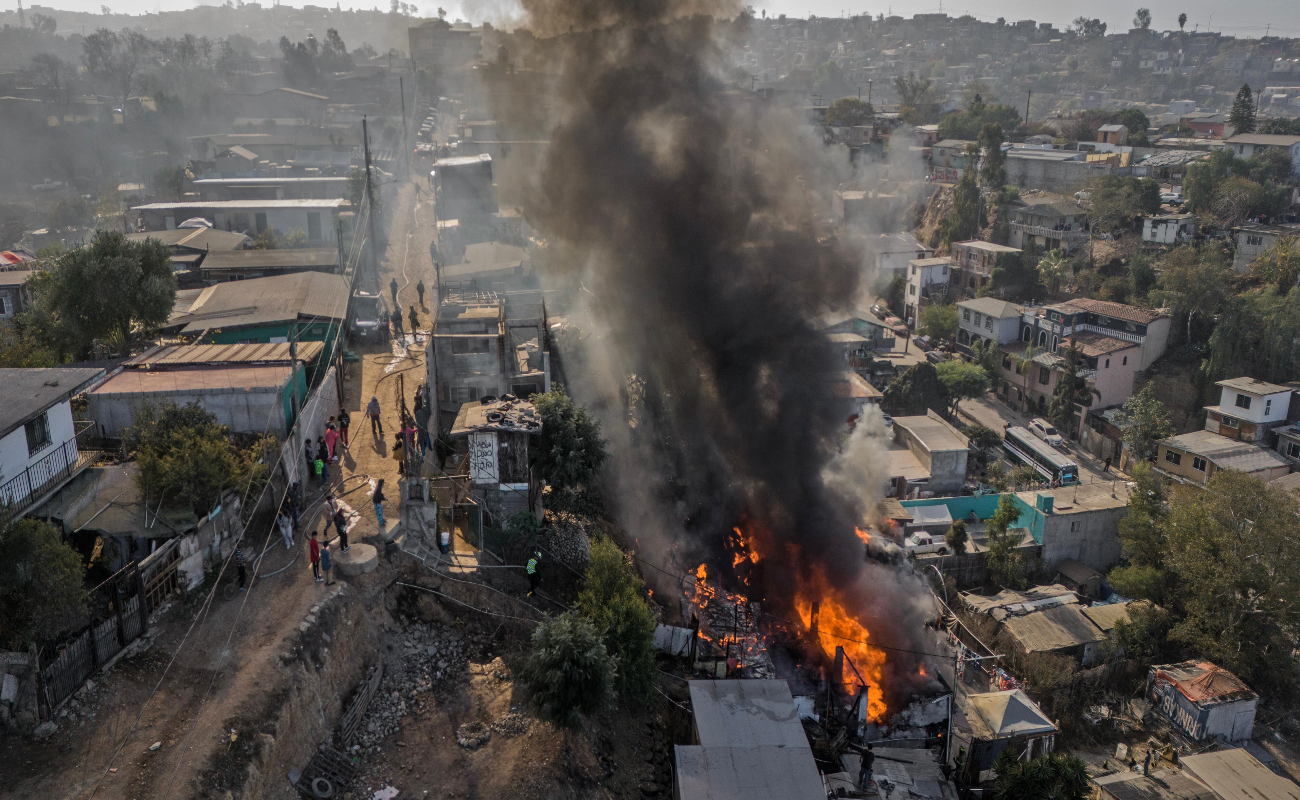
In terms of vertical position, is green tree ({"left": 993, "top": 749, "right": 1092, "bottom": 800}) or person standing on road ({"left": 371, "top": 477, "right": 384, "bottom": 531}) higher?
person standing on road ({"left": 371, "top": 477, "right": 384, "bottom": 531})

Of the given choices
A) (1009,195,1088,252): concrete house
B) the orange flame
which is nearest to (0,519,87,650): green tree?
the orange flame

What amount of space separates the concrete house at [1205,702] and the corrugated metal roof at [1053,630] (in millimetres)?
1940

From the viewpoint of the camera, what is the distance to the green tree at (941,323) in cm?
4828

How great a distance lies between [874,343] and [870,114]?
3390 centimetres

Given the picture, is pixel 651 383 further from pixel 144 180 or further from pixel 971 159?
pixel 144 180

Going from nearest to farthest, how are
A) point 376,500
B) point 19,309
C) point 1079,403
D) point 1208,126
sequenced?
point 376,500 < point 19,309 < point 1079,403 < point 1208,126

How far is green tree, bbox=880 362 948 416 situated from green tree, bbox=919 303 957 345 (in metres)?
8.67

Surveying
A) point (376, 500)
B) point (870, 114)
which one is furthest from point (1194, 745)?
point (870, 114)

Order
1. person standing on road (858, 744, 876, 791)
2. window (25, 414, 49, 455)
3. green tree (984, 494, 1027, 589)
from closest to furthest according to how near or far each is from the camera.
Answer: window (25, 414, 49, 455) < person standing on road (858, 744, 876, 791) < green tree (984, 494, 1027, 589)

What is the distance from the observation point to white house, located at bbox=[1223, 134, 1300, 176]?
56.4m

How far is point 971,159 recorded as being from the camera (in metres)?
59.3

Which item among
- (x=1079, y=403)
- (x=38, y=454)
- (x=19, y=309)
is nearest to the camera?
(x=38, y=454)

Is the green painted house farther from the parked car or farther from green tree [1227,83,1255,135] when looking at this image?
green tree [1227,83,1255,135]

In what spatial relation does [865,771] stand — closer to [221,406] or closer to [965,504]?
[221,406]
